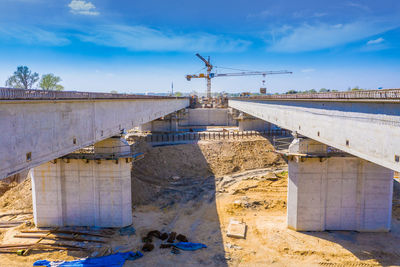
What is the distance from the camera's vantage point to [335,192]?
71.1 feet

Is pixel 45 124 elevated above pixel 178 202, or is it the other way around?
pixel 45 124

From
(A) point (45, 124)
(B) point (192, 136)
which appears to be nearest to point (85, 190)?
(A) point (45, 124)

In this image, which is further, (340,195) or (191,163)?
(191,163)

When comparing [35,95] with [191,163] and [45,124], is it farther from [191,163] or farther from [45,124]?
[191,163]

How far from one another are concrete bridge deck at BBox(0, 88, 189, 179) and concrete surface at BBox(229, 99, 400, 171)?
46.6 feet

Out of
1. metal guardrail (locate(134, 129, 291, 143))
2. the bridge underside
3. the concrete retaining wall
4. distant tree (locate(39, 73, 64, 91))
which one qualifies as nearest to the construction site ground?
the concrete retaining wall

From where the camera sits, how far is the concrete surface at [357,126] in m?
10.7

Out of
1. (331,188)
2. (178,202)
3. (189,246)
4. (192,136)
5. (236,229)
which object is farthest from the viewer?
(192,136)

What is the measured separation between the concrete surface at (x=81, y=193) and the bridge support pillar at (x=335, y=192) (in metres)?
14.7

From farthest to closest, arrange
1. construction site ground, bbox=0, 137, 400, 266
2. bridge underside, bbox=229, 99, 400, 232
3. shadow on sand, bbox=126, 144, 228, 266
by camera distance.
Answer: bridge underside, bbox=229, 99, 400, 232
shadow on sand, bbox=126, 144, 228, 266
construction site ground, bbox=0, 137, 400, 266

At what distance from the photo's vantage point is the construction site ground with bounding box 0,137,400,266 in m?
18.3

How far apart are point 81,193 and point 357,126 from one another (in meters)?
20.9

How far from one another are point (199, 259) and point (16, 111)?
565 inches

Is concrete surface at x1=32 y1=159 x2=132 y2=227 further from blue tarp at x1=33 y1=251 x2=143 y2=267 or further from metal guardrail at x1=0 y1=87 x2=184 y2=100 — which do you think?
metal guardrail at x1=0 y1=87 x2=184 y2=100
